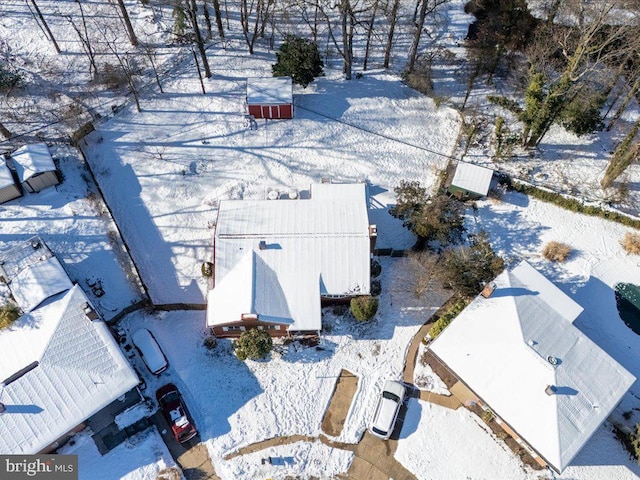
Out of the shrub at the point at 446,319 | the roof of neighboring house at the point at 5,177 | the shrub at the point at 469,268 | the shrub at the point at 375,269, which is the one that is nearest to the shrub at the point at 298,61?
the shrub at the point at 375,269

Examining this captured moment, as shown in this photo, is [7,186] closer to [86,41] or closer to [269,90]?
[86,41]

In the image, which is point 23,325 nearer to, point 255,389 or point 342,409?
point 255,389

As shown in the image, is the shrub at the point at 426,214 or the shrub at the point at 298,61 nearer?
the shrub at the point at 426,214

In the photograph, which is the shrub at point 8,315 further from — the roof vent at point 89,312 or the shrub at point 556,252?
the shrub at point 556,252

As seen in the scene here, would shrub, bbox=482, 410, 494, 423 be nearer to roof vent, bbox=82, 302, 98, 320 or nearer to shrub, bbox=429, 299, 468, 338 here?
shrub, bbox=429, 299, 468, 338

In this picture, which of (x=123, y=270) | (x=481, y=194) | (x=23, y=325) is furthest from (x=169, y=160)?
(x=481, y=194)

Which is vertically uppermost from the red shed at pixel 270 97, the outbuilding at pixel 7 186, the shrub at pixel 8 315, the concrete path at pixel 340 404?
the red shed at pixel 270 97

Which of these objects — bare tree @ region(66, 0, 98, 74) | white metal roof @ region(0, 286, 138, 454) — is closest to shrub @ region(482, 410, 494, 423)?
white metal roof @ region(0, 286, 138, 454)
